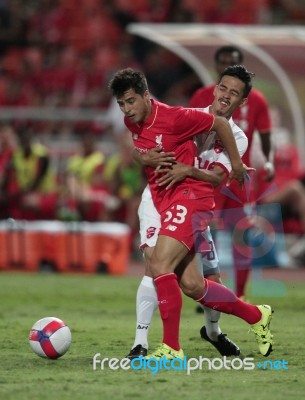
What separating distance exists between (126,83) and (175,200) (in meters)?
0.80

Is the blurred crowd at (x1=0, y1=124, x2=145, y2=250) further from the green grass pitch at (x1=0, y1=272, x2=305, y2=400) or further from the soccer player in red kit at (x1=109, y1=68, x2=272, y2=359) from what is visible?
the soccer player in red kit at (x1=109, y1=68, x2=272, y2=359)

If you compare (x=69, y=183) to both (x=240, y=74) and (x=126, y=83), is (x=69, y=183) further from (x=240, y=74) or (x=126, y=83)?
(x=126, y=83)

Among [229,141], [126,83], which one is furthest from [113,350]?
[126,83]

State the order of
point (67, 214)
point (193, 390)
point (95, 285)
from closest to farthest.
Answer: point (193, 390)
point (95, 285)
point (67, 214)

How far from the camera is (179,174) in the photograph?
23.8 feet

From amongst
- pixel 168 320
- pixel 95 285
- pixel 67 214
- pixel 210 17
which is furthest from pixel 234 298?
pixel 210 17

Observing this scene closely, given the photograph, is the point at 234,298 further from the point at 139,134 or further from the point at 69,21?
the point at 69,21

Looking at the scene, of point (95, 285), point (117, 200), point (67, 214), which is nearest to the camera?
point (95, 285)

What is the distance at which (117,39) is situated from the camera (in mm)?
20609

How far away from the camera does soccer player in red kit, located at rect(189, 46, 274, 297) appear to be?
9.60m

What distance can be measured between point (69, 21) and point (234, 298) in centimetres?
1472

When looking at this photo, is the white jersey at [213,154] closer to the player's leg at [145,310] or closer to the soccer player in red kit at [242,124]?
the player's leg at [145,310]

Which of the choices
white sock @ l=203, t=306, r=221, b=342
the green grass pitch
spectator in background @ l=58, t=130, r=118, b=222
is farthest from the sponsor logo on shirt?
spectator in background @ l=58, t=130, r=118, b=222

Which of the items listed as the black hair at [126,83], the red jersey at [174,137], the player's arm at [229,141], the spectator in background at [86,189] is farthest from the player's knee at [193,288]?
the spectator in background at [86,189]
